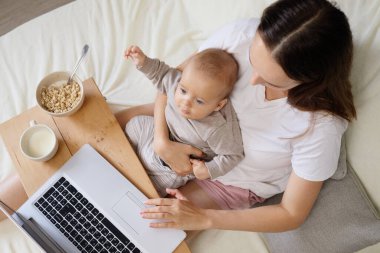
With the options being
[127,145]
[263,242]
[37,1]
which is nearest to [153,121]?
[127,145]

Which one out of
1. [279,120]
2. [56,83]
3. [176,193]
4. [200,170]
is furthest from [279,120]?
[56,83]

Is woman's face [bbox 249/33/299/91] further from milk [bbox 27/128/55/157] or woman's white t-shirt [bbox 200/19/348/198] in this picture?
milk [bbox 27/128/55/157]

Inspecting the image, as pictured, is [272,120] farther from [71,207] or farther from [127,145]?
[71,207]

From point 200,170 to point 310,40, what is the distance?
0.54 m

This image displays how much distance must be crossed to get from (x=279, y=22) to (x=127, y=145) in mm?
590

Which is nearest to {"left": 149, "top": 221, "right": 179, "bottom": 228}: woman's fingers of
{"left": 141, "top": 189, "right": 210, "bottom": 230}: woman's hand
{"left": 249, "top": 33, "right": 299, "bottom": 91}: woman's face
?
{"left": 141, "top": 189, "right": 210, "bottom": 230}: woman's hand

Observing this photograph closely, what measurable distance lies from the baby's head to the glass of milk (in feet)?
1.36

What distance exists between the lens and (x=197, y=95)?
105cm

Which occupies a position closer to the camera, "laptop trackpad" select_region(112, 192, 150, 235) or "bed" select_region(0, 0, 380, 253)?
"laptop trackpad" select_region(112, 192, 150, 235)

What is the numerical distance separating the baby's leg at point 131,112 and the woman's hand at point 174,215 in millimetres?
419

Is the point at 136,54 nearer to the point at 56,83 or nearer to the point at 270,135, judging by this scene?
the point at 56,83

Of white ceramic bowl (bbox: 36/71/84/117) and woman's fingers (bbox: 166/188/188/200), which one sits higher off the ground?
white ceramic bowl (bbox: 36/71/84/117)

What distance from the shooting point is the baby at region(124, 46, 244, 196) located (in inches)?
41.1

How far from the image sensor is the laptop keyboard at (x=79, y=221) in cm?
103
